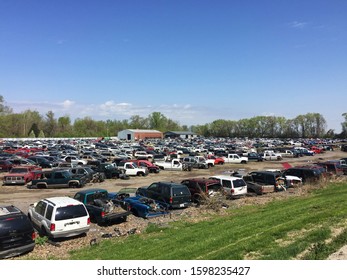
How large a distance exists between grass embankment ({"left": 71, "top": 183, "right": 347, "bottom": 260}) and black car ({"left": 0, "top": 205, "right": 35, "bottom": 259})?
1516mm

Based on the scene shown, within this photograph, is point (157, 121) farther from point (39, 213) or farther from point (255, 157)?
point (39, 213)

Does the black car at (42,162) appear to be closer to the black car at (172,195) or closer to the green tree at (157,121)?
the black car at (172,195)

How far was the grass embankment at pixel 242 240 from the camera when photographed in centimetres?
728

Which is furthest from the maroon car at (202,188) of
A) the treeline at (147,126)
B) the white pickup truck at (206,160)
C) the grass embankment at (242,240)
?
the treeline at (147,126)

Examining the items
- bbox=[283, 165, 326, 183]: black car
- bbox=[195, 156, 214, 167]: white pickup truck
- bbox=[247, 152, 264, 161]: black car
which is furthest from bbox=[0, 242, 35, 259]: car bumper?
bbox=[247, 152, 264, 161]: black car

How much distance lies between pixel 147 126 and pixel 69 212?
16865 cm

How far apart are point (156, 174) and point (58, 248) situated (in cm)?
2354

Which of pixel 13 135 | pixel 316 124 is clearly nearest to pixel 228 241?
pixel 13 135

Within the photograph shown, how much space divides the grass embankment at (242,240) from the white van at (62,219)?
4.25ft

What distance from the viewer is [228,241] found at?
8977mm

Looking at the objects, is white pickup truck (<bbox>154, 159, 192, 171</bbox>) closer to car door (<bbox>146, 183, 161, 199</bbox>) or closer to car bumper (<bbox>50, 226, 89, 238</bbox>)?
car door (<bbox>146, 183, 161, 199</bbox>)

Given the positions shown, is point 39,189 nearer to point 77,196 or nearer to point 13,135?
point 77,196

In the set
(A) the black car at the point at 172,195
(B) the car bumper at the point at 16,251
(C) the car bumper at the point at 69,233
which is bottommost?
(C) the car bumper at the point at 69,233

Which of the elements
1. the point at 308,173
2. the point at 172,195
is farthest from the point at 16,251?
the point at 308,173
